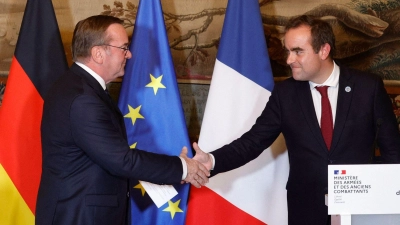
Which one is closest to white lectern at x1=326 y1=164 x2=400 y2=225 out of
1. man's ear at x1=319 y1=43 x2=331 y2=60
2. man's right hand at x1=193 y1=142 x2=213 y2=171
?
man's ear at x1=319 y1=43 x2=331 y2=60

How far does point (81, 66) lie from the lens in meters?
3.17

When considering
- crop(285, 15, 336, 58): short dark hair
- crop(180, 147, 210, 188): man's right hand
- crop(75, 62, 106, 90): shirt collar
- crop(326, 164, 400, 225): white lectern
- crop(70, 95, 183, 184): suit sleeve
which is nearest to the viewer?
crop(326, 164, 400, 225): white lectern

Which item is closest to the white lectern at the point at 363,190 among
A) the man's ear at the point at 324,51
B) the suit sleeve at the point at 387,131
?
the suit sleeve at the point at 387,131

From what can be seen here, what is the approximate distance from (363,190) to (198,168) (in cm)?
120

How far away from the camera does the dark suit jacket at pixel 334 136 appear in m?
3.42

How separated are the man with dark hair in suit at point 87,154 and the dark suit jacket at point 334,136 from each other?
2.67 ft

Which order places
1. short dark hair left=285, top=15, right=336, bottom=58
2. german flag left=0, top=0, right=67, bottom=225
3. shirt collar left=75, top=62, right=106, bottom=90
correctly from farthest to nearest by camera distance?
german flag left=0, top=0, right=67, bottom=225, short dark hair left=285, top=15, right=336, bottom=58, shirt collar left=75, top=62, right=106, bottom=90

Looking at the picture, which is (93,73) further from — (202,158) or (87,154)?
(202,158)

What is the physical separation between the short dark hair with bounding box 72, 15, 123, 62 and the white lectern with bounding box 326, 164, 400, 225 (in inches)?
55.9

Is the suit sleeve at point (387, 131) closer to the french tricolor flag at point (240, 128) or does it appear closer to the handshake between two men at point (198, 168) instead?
the french tricolor flag at point (240, 128)

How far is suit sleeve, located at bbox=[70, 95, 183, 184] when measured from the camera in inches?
116

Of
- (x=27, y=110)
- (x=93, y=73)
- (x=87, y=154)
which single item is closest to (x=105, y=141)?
(x=87, y=154)

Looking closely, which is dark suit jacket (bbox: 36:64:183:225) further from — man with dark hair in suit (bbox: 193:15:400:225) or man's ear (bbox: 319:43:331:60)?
man's ear (bbox: 319:43:331:60)

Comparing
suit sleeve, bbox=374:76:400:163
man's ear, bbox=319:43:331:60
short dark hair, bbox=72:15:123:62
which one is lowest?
suit sleeve, bbox=374:76:400:163
